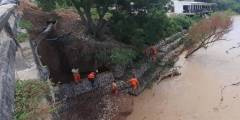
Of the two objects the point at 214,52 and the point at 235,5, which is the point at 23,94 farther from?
the point at 235,5

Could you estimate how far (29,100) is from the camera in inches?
301

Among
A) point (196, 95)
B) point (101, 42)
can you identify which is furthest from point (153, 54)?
point (196, 95)

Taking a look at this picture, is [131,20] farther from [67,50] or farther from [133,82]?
[67,50]

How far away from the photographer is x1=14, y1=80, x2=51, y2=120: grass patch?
23.0 feet

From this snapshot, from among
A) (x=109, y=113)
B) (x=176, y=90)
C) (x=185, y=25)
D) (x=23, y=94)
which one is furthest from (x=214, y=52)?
(x=23, y=94)

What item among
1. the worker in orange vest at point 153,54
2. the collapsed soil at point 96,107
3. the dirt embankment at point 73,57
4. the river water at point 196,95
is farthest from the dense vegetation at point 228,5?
the collapsed soil at point 96,107

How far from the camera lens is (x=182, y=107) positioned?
18703 millimetres

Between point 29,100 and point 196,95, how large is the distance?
14.2 m

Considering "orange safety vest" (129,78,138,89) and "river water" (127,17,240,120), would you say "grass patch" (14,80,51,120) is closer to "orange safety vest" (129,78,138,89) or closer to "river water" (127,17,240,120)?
"river water" (127,17,240,120)

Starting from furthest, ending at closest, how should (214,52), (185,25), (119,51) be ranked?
(185,25), (214,52), (119,51)

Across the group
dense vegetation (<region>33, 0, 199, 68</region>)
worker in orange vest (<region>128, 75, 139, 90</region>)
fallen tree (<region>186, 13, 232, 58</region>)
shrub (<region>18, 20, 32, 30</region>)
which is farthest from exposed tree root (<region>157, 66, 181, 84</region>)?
shrub (<region>18, 20, 32, 30</region>)

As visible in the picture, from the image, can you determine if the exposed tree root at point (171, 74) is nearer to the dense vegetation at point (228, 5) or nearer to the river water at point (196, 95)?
the river water at point (196, 95)

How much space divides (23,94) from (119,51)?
12.6 m

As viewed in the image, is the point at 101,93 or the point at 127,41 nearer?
the point at 101,93
